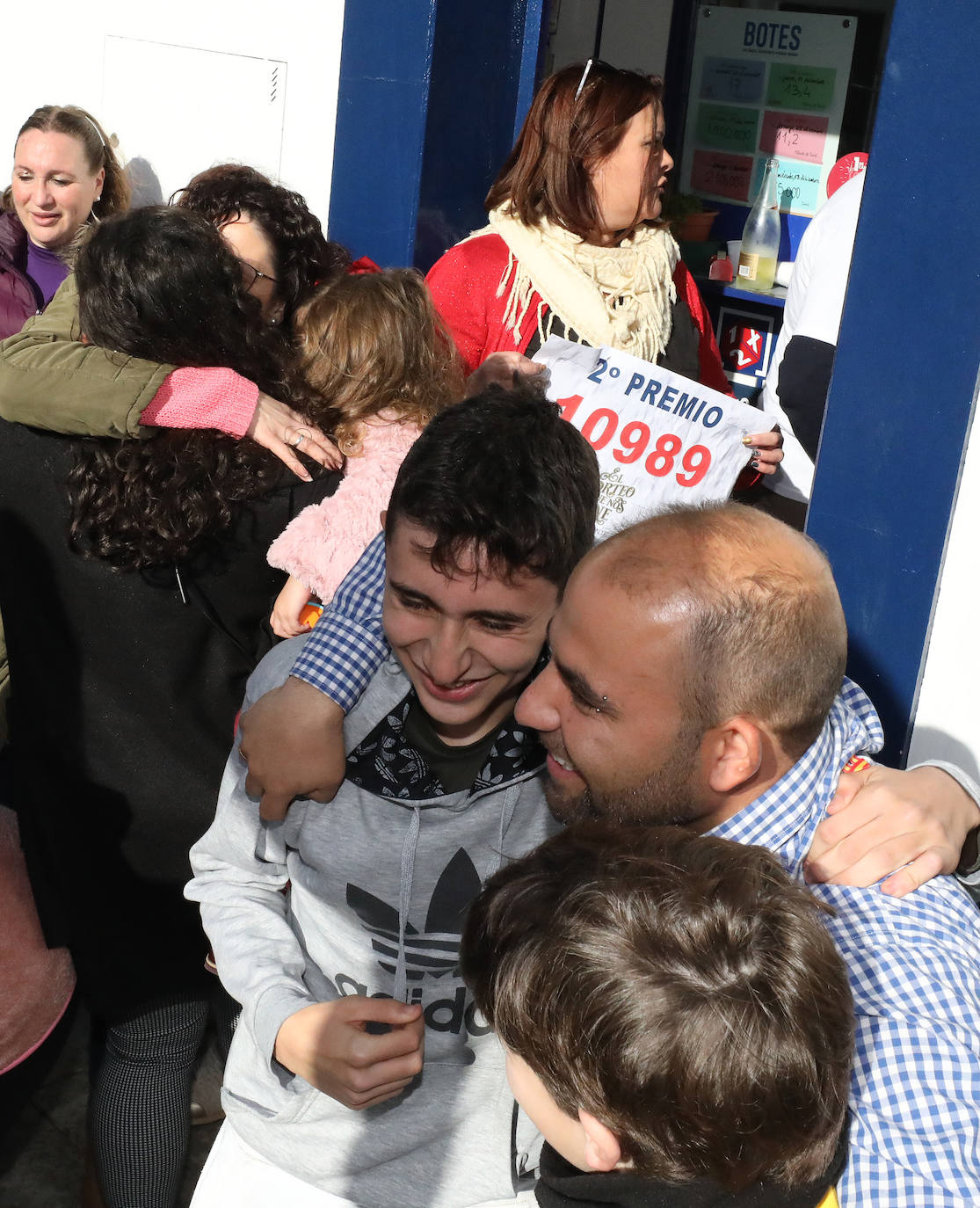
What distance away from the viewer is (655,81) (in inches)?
129

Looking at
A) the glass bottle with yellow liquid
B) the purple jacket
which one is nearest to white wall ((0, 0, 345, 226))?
the purple jacket

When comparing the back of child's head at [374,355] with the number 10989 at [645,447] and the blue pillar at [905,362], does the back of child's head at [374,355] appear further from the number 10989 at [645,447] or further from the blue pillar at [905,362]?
the blue pillar at [905,362]

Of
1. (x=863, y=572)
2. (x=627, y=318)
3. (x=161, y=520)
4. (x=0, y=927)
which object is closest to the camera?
(x=161, y=520)

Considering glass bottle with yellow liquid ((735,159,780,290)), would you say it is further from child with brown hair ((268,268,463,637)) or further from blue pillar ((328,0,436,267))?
child with brown hair ((268,268,463,637))

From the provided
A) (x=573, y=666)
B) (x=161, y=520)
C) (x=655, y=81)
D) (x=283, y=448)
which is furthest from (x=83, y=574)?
(x=655, y=81)

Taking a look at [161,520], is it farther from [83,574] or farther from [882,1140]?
→ [882,1140]

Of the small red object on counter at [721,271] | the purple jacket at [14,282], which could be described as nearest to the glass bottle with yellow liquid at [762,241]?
the small red object on counter at [721,271]

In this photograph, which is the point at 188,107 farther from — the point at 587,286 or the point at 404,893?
the point at 404,893

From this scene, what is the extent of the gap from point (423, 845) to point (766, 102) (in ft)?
15.8

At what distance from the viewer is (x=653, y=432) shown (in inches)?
106

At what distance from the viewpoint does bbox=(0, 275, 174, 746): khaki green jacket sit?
7.34 feet

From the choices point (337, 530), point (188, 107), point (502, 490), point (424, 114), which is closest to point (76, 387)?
point (337, 530)

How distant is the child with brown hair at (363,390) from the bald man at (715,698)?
85cm

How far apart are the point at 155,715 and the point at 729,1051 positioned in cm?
169
